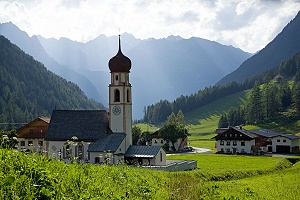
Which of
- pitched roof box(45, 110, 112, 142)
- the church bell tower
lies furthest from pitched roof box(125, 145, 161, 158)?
pitched roof box(45, 110, 112, 142)

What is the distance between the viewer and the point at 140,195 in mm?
13422

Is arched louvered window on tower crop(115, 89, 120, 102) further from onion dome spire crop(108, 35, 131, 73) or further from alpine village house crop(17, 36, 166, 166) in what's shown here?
onion dome spire crop(108, 35, 131, 73)

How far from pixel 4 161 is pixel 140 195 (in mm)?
5244

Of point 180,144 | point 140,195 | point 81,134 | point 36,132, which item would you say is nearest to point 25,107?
point 180,144

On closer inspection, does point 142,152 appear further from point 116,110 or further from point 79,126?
point 79,126

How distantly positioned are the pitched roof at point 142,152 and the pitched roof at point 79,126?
14.5 ft

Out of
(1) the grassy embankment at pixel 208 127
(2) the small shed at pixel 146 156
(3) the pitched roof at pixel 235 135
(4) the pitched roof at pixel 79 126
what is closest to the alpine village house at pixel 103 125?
(4) the pitched roof at pixel 79 126

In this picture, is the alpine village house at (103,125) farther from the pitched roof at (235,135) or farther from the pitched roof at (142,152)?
the pitched roof at (235,135)

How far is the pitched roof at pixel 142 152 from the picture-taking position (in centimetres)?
5006

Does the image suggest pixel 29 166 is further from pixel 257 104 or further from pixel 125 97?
pixel 257 104

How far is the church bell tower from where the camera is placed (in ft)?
179

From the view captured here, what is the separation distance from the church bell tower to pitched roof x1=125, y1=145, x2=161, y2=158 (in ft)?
7.63

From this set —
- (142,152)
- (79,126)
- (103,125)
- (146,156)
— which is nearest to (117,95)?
(103,125)

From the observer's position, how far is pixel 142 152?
5112 centimetres
